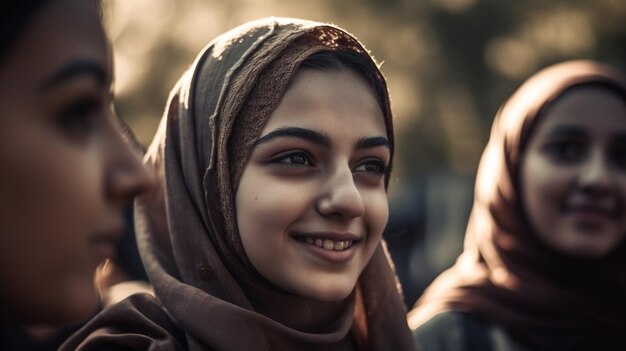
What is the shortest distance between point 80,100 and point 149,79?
10778 mm

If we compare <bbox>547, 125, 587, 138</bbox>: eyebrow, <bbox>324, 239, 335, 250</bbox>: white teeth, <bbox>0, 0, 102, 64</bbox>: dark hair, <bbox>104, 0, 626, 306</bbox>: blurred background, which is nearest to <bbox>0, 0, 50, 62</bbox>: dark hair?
<bbox>0, 0, 102, 64</bbox>: dark hair

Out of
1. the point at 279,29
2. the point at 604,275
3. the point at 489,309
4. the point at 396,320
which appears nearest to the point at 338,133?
the point at 279,29

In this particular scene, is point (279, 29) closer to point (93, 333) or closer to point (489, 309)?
point (93, 333)

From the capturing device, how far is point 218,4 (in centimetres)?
1143

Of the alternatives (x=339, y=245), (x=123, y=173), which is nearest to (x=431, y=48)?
(x=339, y=245)

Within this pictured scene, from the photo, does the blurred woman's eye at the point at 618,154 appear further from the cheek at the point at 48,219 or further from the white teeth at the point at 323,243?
the cheek at the point at 48,219

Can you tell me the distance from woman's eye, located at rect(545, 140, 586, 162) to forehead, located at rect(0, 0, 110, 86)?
2288 mm

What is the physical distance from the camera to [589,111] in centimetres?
319

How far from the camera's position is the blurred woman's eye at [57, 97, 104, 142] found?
53.3 inches

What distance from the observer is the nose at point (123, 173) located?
1411 millimetres

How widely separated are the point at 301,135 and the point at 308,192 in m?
0.16

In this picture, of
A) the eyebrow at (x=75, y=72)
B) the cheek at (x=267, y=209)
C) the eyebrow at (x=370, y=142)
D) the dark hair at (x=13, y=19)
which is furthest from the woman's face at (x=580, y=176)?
the dark hair at (x=13, y=19)

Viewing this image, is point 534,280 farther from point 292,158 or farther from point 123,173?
point 123,173

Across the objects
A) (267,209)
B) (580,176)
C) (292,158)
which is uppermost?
(292,158)
